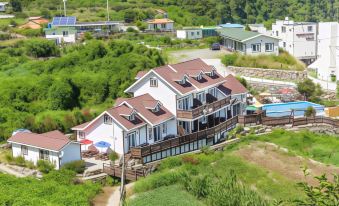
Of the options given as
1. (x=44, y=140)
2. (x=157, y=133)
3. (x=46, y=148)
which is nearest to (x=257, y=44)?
(x=157, y=133)

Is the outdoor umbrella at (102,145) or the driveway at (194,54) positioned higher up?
the driveway at (194,54)

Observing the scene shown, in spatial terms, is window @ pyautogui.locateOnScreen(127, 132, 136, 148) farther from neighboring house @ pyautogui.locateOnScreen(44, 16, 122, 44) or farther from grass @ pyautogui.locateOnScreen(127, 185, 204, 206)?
neighboring house @ pyautogui.locateOnScreen(44, 16, 122, 44)

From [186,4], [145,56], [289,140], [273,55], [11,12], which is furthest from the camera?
[186,4]

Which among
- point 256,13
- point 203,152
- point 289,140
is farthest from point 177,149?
point 256,13

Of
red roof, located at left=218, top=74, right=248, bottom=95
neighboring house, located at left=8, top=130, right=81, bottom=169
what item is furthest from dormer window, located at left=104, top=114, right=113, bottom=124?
red roof, located at left=218, top=74, right=248, bottom=95

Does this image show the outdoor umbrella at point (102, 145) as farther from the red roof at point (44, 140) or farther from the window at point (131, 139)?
the red roof at point (44, 140)

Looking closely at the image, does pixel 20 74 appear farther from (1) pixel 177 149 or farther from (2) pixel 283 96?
(2) pixel 283 96

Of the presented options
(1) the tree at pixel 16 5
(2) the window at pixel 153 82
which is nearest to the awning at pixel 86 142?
(2) the window at pixel 153 82
